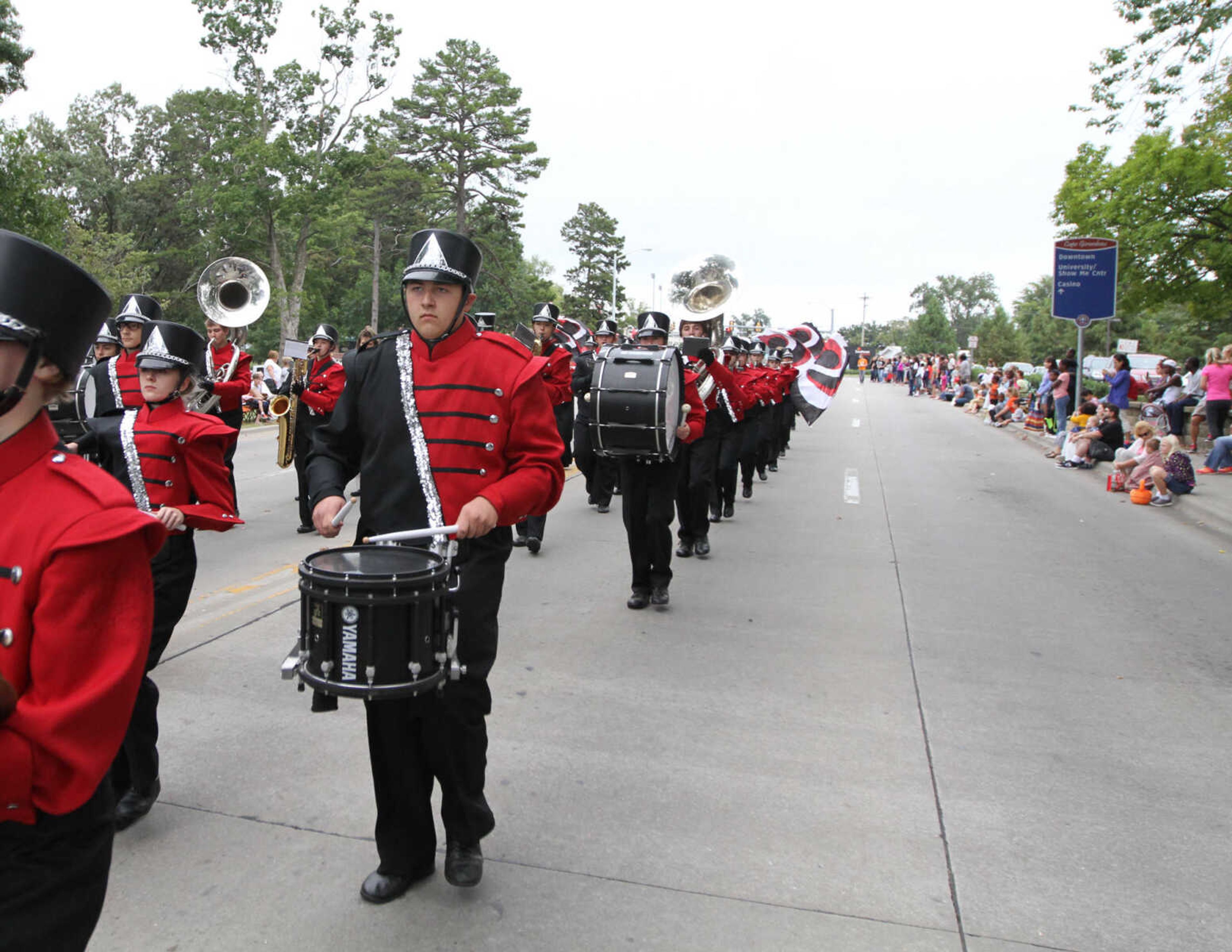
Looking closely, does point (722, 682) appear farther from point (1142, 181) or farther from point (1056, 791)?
point (1142, 181)

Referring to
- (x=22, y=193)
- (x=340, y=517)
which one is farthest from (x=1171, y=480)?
(x=22, y=193)

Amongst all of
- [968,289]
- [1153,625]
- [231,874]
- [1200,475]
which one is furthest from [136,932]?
[968,289]

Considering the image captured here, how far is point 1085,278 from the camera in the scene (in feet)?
71.7

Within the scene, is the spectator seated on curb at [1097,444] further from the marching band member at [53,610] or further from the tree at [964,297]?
the tree at [964,297]

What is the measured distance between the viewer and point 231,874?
11.7 feet

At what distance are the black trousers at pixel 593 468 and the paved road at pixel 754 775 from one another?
2.67 meters

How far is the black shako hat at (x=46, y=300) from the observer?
5.79 feet

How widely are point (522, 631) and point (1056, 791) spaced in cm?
339

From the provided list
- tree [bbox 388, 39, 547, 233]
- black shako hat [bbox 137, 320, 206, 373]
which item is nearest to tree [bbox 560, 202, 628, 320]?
tree [bbox 388, 39, 547, 233]

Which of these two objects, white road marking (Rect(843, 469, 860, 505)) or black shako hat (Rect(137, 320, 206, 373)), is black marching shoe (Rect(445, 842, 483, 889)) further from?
white road marking (Rect(843, 469, 860, 505))

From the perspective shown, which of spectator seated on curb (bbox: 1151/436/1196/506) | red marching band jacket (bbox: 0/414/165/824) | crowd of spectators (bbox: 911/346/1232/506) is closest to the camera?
red marching band jacket (bbox: 0/414/165/824)

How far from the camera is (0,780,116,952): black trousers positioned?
1828mm

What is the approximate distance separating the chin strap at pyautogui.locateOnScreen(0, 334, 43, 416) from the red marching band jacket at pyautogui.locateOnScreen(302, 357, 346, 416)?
787 centimetres

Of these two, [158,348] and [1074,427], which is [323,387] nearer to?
[158,348]
